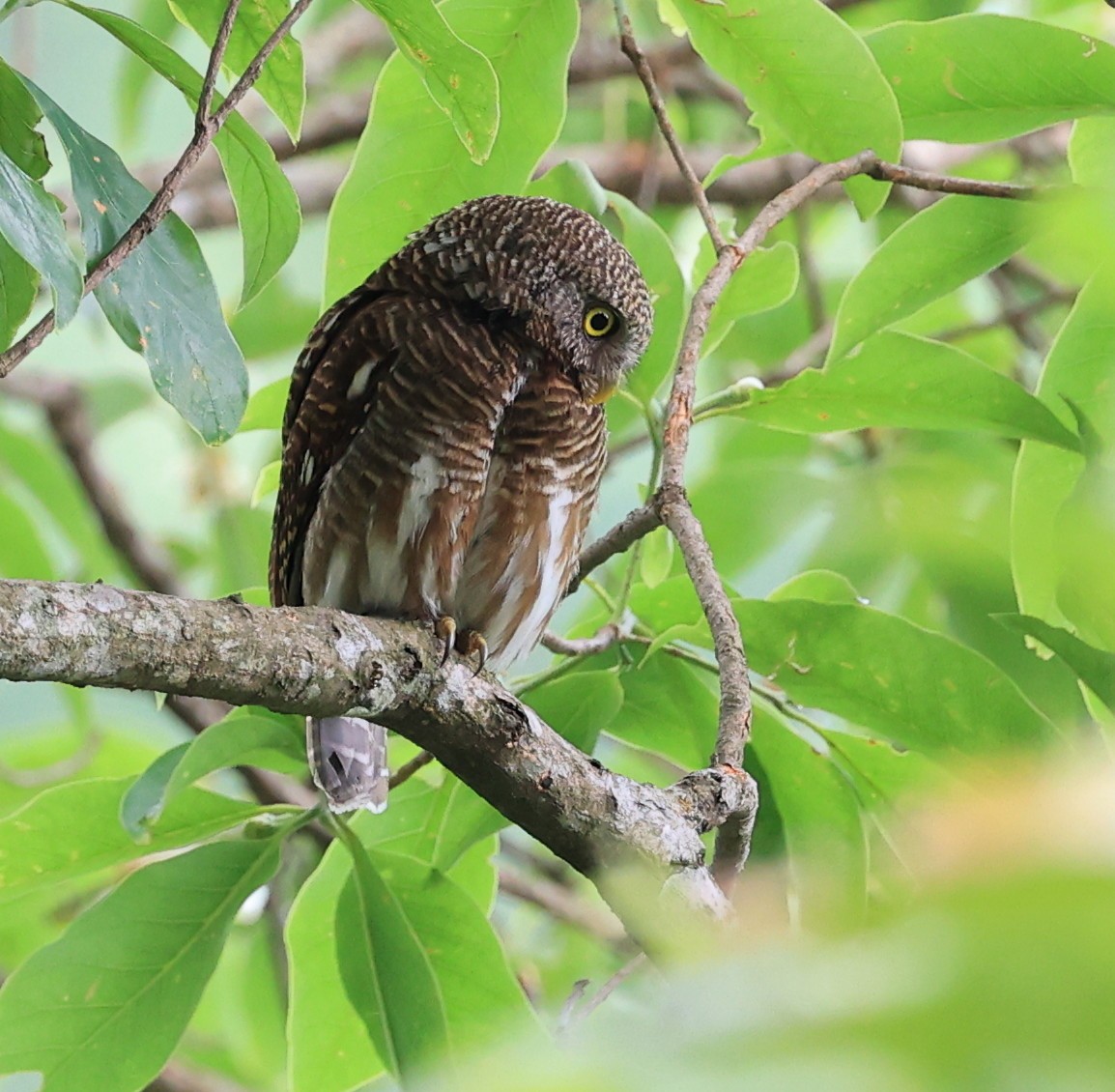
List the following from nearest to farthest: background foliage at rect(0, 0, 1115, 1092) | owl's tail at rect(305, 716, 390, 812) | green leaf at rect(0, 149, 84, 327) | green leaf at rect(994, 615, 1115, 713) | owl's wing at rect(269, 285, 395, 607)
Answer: green leaf at rect(0, 149, 84, 327), background foliage at rect(0, 0, 1115, 1092), green leaf at rect(994, 615, 1115, 713), owl's wing at rect(269, 285, 395, 607), owl's tail at rect(305, 716, 390, 812)

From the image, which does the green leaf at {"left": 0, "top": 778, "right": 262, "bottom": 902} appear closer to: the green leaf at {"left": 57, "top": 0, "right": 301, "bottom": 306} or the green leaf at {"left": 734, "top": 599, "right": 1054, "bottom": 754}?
the green leaf at {"left": 57, "top": 0, "right": 301, "bottom": 306}

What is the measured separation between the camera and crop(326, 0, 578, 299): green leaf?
2223 mm

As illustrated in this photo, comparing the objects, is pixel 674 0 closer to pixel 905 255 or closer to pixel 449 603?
pixel 905 255

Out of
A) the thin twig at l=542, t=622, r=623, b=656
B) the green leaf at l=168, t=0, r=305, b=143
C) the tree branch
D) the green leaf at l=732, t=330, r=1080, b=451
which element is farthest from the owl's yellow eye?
the tree branch

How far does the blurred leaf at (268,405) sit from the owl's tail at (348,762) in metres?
0.51

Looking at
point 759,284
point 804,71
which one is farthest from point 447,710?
point 804,71

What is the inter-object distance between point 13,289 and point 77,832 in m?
0.77

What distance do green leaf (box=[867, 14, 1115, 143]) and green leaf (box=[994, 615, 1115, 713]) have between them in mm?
758

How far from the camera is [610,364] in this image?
7.80 feet

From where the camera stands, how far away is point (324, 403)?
90.0 inches

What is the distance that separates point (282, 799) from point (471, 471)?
1656mm

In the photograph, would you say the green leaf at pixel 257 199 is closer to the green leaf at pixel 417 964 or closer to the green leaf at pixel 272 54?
the green leaf at pixel 272 54

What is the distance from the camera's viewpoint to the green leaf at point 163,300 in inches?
68.9

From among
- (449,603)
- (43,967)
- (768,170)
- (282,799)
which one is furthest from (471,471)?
(768,170)
